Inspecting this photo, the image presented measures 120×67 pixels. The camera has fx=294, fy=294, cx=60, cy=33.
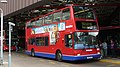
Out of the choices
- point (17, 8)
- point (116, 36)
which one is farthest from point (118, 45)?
point (17, 8)

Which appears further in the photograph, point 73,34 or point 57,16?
point 57,16

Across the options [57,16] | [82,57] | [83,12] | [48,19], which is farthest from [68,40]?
[48,19]

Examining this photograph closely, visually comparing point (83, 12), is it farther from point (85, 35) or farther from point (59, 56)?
point (59, 56)

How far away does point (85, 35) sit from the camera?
2119cm

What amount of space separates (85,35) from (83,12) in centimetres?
171

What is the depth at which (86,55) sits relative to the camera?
2127 cm

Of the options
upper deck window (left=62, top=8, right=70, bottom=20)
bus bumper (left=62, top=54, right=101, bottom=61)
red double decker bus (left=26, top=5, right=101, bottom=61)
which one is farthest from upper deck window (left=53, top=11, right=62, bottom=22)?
bus bumper (left=62, top=54, right=101, bottom=61)

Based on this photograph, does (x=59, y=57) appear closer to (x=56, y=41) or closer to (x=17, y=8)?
(x=56, y=41)

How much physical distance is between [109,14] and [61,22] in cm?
1185

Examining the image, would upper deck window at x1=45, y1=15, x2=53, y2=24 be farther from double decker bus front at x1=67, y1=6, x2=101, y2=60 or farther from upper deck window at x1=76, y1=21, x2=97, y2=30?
upper deck window at x1=76, y1=21, x2=97, y2=30

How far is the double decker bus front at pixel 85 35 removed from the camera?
68.6 ft

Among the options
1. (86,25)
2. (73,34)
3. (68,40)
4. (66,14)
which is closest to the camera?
(73,34)

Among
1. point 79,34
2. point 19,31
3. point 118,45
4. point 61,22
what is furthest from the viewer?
point 19,31

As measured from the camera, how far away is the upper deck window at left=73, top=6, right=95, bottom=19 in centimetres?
2123
